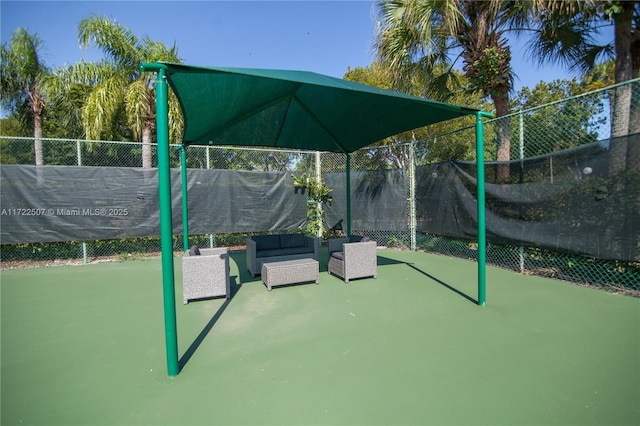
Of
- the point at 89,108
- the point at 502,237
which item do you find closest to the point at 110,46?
the point at 89,108

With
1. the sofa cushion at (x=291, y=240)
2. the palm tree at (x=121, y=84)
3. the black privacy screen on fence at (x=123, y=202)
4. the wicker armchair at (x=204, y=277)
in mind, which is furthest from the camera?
the palm tree at (x=121, y=84)

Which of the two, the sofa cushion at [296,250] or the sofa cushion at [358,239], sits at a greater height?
the sofa cushion at [358,239]

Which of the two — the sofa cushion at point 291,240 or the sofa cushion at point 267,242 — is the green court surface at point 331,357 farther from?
the sofa cushion at point 291,240

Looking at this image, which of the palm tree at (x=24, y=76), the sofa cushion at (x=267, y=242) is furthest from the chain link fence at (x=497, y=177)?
the sofa cushion at (x=267, y=242)

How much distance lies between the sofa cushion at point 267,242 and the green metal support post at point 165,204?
316cm

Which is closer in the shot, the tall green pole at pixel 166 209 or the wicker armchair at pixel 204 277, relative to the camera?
the tall green pole at pixel 166 209

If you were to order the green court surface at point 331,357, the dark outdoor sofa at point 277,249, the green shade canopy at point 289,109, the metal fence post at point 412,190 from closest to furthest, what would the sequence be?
the green court surface at point 331,357, the green shade canopy at point 289,109, the dark outdoor sofa at point 277,249, the metal fence post at point 412,190

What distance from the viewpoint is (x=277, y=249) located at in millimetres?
5543

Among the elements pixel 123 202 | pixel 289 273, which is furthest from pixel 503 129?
pixel 123 202

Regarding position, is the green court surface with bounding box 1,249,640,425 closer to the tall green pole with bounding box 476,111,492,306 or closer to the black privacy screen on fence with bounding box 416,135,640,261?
the tall green pole with bounding box 476,111,492,306

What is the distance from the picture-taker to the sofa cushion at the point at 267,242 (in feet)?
18.1

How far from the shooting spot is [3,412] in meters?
1.88

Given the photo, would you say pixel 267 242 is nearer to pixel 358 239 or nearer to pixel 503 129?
pixel 358 239

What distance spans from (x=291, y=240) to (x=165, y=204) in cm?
357
